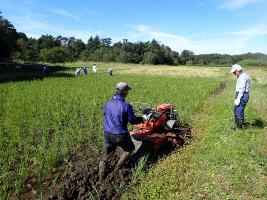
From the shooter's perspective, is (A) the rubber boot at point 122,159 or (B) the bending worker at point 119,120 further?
(A) the rubber boot at point 122,159

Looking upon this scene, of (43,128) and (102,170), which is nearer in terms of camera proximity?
(102,170)

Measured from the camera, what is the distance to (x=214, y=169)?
705cm

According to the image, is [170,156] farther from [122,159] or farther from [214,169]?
[122,159]

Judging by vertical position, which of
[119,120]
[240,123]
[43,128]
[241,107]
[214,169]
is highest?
[119,120]

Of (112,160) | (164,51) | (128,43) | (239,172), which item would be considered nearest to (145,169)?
(112,160)

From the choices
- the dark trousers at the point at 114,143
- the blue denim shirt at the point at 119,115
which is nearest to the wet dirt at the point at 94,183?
the dark trousers at the point at 114,143

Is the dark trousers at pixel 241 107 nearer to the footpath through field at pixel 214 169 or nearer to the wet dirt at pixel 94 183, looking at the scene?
the footpath through field at pixel 214 169

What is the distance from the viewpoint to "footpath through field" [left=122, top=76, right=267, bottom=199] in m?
5.94

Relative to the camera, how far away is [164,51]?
95625 millimetres

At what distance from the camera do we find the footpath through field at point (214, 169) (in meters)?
5.94

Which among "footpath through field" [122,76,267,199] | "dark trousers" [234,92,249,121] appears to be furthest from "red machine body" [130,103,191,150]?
"dark trousers" [234,92,249,121]

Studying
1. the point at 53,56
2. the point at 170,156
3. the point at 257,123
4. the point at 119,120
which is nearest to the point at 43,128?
the point at 170,156

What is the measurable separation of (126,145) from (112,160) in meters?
0.55

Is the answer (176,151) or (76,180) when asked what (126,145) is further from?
(176,151)
